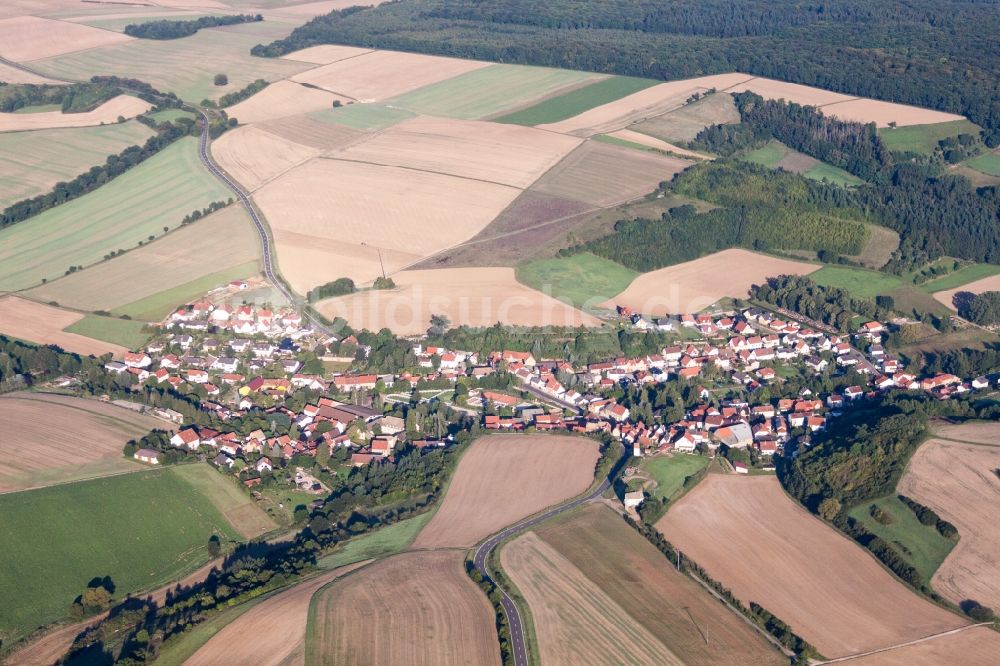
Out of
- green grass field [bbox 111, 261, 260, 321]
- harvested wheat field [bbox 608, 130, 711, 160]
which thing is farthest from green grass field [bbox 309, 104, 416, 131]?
green grass field [bbox 111, 261, 260, 321]

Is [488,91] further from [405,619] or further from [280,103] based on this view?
[405,619]

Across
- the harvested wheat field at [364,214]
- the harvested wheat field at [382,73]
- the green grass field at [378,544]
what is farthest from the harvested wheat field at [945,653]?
the harvested wheat field at [382,73]

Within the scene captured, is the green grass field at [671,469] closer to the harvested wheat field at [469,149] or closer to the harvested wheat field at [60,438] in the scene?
the harvested wheat field at [60,438]

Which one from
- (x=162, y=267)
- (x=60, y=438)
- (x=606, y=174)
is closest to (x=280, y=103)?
(x=606, y=174)

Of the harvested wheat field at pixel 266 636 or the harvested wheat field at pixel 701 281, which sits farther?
the harvested wheat field at pixel 701 281

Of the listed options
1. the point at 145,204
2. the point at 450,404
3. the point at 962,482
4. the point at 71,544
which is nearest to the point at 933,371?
the point at 962,482

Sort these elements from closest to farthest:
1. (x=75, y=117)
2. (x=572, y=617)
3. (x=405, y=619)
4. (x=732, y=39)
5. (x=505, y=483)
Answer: (x=405, y=619), (x=572, y=617), (x=505, y=483), (x=75, y=117), (x=732, y=39)

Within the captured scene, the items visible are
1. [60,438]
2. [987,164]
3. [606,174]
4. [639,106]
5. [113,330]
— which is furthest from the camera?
[639,106]

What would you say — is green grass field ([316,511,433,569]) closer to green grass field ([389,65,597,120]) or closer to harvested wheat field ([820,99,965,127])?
green grass field ([389,65,597,120])
